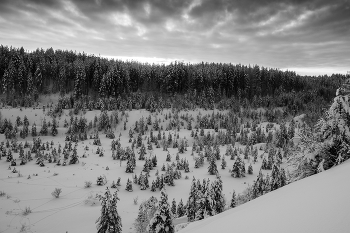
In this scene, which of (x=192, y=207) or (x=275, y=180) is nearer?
(x=192, y=207)

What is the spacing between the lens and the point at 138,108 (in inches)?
3093

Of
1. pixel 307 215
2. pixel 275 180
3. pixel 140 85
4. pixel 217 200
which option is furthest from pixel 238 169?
pixel 140 85

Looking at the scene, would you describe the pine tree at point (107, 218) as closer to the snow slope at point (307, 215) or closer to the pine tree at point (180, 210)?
the pine tree at point (180, 210)

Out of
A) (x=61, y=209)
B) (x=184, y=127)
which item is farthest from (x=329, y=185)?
(x=184, y=127)

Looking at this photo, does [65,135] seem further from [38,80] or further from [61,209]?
[61,209]


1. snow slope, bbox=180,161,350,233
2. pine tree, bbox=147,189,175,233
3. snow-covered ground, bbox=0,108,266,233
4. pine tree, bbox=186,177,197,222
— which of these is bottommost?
snow-covered ground, bbox=0,108,266,233

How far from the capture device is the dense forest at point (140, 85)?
77.8 metres

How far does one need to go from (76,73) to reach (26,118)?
29.5 m

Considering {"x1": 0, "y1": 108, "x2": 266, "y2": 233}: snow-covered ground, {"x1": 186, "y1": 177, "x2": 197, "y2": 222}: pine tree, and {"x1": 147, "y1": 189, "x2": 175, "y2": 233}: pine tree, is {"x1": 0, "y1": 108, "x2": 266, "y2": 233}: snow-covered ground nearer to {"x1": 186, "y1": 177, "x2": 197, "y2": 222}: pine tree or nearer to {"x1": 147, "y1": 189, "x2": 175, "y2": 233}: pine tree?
{"x1": 186, "y1": 177, "x2": 197, "y2": 222}: pine tree

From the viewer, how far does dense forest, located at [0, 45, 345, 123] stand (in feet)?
255

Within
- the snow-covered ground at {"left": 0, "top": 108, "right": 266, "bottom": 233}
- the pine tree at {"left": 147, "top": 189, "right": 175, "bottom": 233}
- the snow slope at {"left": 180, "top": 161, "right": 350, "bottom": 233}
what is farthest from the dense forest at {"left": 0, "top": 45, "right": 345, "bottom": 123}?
the snow slope at {"left": 180, "top": 161, "right": 350, "bottom": 233}

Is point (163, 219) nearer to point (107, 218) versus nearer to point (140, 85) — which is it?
point (107, 218)

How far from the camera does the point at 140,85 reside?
312ft

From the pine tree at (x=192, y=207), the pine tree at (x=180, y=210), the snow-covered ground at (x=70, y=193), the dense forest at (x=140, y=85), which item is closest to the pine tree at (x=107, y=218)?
the snow-covered ground at (x=70, y=193)
